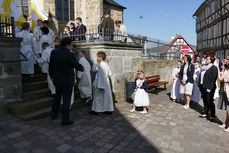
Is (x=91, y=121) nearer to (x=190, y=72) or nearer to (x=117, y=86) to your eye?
(x=117, y=86)

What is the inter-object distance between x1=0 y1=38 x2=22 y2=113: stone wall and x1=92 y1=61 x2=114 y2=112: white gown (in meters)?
1.97

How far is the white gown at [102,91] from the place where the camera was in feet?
17.2

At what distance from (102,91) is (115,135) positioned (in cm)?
161

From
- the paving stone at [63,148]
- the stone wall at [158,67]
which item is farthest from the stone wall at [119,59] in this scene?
the paving stone at [63,148]

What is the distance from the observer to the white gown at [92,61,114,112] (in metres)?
5.23

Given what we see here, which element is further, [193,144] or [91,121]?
[91,121]

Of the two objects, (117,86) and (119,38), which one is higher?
(119,38)

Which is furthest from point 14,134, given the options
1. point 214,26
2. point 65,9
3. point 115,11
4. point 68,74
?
point 214,26

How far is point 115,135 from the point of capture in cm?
398

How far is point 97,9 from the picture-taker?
16391 millimetres

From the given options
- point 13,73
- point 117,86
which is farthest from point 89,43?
point 13,73

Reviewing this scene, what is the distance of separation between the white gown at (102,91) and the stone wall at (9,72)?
1.97m

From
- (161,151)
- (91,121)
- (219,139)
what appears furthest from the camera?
(91,121)

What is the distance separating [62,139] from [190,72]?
4.45 meters
